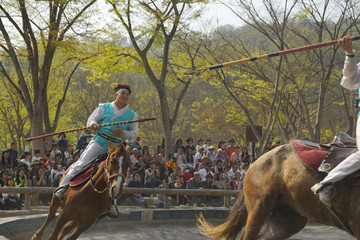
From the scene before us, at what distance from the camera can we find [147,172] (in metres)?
15.5

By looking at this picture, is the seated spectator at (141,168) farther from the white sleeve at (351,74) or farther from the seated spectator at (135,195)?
the white sleeve at (351,74)

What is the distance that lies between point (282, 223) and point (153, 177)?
9.43 metres

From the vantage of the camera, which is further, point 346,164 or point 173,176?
point 173,176

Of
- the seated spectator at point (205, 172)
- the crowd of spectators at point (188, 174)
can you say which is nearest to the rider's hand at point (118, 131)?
the crowd of spectators at point (188, 174)

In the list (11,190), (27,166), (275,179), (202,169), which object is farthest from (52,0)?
(275,179)

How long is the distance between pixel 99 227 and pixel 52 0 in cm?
1148

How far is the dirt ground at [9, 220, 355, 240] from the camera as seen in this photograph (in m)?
10.0

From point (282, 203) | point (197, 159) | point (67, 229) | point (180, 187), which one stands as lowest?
point (180, 187)

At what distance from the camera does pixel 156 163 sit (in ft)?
52.0

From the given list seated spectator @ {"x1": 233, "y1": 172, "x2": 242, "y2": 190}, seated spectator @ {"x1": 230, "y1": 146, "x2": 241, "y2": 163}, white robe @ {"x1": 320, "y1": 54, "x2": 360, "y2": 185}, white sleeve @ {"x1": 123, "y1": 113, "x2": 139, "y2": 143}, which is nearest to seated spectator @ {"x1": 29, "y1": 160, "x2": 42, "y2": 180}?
seated spectator @ {"x1": 233, "y1": 172, "x2": 242, "y2": 190}

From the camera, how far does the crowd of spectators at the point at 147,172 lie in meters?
13.7

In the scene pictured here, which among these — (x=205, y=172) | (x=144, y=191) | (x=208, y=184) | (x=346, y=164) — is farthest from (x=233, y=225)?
(x=205, y=172)

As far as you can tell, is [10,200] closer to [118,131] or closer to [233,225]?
[118,131]

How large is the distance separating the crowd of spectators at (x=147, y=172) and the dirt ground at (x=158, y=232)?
191 cm
